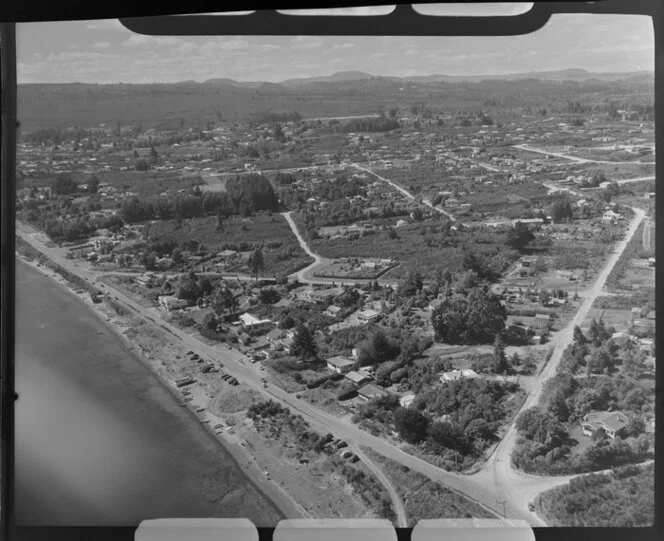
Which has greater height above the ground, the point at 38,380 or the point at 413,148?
the point at 413,148

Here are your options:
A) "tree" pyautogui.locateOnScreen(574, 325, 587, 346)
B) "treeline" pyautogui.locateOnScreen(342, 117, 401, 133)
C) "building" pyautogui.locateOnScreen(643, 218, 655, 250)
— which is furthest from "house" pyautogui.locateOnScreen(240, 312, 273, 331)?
"building" pyautogui.locateOnScreen(643, 218, 655, 250)

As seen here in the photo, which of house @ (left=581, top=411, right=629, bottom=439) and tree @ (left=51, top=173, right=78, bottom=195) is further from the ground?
tree @ (left=51, top=173, right=78, bottom=195)


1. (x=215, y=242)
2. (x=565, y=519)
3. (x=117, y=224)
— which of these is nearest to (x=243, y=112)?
(x=215, y=242)

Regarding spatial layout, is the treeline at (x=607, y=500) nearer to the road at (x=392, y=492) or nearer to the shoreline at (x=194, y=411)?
the road at (x=392, y=492)

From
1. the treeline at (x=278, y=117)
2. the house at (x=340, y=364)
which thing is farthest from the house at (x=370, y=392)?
the treeline at (x=278, y=117)

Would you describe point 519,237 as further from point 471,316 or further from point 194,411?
point 194,411

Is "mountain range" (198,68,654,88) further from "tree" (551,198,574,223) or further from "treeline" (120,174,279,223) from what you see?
"tree" (551,198,574,223)

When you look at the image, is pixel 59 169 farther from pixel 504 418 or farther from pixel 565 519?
pixel 565 519
